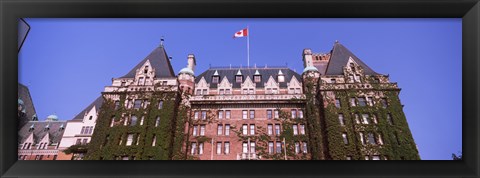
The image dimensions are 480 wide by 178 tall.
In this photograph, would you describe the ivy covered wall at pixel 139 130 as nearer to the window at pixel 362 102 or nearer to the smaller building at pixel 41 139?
the smaller building at pixel 41 139

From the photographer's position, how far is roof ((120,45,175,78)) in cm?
3581

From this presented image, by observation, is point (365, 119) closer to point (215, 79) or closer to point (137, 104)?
point (215, 79)

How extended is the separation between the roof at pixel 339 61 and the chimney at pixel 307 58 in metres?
2.00

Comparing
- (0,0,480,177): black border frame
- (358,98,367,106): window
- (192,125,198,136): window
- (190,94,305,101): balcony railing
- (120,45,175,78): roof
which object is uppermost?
(120,45,175,78): roof

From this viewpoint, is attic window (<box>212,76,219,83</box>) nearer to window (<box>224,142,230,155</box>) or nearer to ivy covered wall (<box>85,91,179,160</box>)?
ivy covered wall (<box>85,91,179,160</box>)

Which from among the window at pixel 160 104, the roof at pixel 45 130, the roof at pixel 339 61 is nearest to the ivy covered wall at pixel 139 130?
the window at pixel 160 104

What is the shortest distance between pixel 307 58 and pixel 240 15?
92.6 ft

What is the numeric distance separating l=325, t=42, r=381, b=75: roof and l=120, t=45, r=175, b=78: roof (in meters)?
16.9

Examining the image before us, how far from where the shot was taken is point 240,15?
385 inches

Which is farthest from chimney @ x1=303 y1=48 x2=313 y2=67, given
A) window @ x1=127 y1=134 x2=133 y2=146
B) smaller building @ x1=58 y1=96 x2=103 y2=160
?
smaller building @ x1=58 y1=96 x2=103 y2=160

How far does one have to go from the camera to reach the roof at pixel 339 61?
34656mm

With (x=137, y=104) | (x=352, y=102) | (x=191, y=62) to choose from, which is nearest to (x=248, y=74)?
(x=191, y=62)

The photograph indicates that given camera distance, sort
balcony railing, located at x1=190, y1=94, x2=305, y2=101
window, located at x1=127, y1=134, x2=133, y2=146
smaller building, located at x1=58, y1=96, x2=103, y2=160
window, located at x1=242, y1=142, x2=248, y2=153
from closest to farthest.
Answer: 1. window, located at x1=127, y1=134, x2=133, y2=146
2. window, located at x1=242, y1=142, x2=248, y2=153
3. balcony railing, located at x1=190, y1=94, x2=305, y2=101
4. smaller building, located at x1=58, y1=96, x2=103, y2=160
